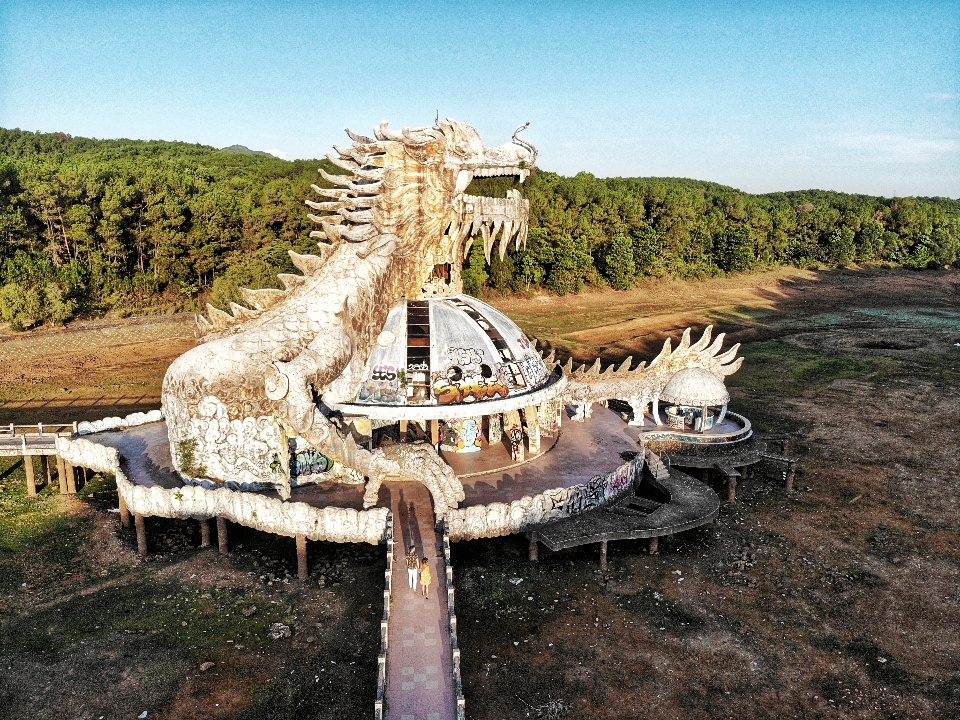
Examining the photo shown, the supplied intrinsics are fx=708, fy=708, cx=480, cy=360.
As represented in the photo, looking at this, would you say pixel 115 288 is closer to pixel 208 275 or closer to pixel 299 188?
pixel 208 275

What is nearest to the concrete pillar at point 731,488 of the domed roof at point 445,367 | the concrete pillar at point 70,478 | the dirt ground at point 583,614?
the dirt ground at point 583,614

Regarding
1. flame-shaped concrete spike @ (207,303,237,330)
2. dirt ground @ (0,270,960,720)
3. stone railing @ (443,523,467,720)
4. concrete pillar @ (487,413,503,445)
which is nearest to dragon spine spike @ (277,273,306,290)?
flame-shaped concrete spike @ (207,303,237,330)

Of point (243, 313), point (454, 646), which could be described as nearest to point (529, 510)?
point (454, 646)

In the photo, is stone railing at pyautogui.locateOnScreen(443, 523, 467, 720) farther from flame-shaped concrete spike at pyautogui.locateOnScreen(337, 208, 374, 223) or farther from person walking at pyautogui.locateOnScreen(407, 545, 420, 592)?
flame-shaped concrete spike at pyautogui.locateOnScreen(337, 208, 374, 223)

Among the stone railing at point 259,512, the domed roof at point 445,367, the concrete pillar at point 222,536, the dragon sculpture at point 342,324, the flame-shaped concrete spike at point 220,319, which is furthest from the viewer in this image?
the flame-shaped concrete spike at point 220,319

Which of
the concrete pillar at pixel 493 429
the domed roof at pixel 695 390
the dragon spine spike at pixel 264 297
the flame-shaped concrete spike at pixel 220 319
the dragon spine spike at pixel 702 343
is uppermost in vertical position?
the dragon spine spike at pixel 264 297

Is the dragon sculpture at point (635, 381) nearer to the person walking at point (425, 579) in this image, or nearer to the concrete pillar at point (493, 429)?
the concrete pillar at point (493, 429)
